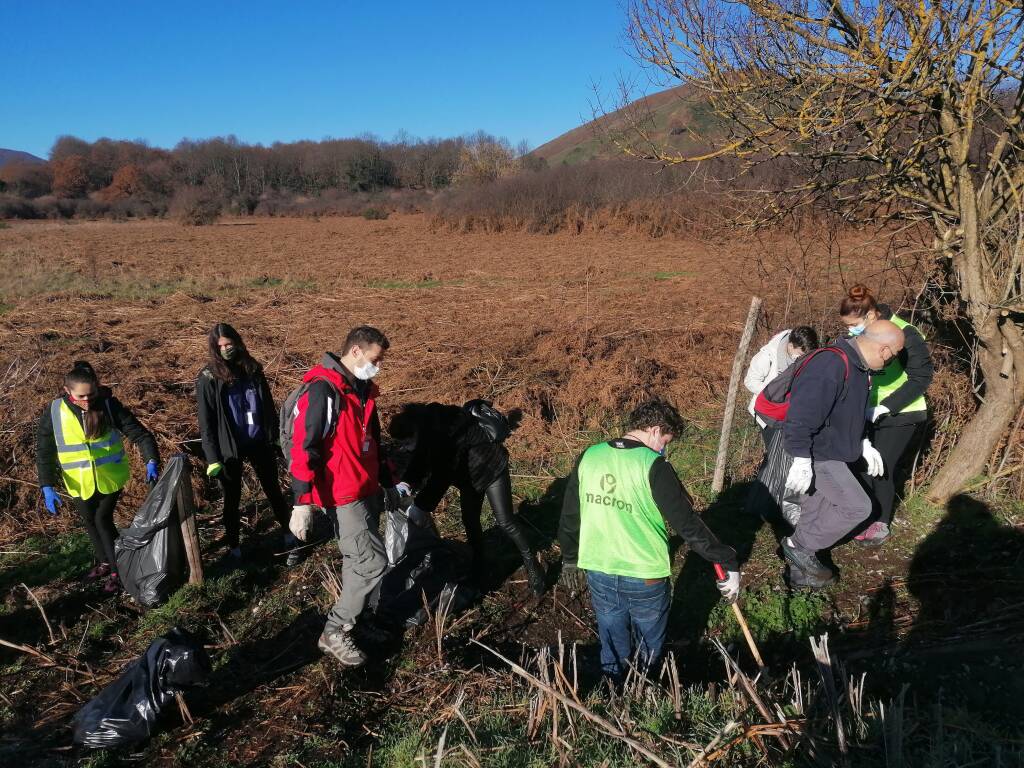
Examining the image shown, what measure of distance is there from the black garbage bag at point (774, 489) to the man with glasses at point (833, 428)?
49 centimetres

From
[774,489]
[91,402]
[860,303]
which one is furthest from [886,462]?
[91,402]

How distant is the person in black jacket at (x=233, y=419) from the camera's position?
4430 millimetres

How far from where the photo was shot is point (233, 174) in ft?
191

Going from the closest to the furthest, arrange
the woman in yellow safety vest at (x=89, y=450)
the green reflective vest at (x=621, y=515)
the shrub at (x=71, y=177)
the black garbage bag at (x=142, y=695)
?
the green reflective vest at (x=621, y=515), the black garbage bag at (x=142, y=695), the woman in yellow safety vest at (x=89, y=450), the shrub at (x=71, y=177)

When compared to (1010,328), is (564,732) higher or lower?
lower

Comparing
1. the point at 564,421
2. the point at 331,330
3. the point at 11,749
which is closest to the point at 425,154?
the point at 331,330

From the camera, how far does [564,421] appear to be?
7.06 m

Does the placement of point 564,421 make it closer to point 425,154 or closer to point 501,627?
point 501,627

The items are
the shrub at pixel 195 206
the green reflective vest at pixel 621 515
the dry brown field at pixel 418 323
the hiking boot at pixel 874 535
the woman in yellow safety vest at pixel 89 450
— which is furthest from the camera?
the shrub at pixel 195 206

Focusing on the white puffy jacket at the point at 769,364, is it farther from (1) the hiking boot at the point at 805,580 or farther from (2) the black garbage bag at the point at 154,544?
(2) the black garbage bag at the point at 154,544

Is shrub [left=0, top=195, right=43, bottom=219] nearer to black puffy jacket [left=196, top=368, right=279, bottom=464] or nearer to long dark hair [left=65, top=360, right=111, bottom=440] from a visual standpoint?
long dark hair [left=65, top=360, right=111, bottom=440]

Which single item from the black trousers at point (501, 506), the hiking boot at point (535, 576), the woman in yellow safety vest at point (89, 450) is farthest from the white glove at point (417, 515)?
the woman in yellow safety vest at point (89, 450)

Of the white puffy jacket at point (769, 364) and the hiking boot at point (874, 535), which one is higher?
the white puffy jacket at point (769, 364)

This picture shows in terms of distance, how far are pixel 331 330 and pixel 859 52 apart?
846cm
